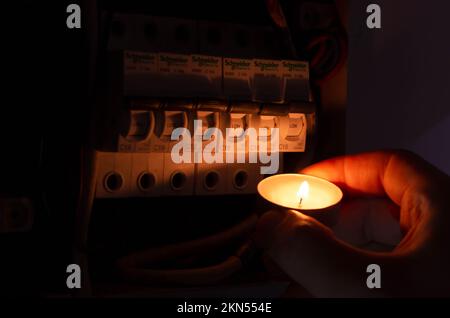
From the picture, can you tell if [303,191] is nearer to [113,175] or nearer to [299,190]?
[299,190]

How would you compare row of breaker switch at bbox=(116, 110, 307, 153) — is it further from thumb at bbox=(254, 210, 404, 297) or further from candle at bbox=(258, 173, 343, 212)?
thumb at bbox=(254, 210, 404, 297)

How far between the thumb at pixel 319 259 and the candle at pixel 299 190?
3.7 inches

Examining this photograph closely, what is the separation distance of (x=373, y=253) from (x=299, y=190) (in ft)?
0.49

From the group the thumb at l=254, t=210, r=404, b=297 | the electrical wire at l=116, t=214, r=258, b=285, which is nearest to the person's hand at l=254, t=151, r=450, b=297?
the thumb at l=254, t=210, r=404, b=297

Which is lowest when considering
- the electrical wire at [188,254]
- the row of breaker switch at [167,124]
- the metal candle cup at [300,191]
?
the electrical wire at [188,254]

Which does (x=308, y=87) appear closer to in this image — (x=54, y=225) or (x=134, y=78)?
(x=134, y=78)

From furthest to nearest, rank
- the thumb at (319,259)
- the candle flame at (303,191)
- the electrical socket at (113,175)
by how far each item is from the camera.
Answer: the electrical socket at (113,175) → the candle flame at (303,191) → the thumb at (319,259)

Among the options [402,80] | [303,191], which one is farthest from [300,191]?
[402,80]

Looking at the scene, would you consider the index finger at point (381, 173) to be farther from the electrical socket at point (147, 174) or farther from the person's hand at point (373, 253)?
the electrical socket at point (147, 174)

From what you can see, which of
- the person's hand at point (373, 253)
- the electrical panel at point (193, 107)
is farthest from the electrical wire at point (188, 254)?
the person's hand at point (373, 253)

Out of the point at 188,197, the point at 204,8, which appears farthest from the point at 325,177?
the point at 204,8

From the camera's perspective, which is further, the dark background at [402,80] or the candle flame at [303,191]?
the dark background at [402,80]

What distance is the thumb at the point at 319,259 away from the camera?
481 millimetres

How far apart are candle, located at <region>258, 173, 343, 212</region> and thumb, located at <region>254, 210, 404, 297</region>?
0.09 metres
